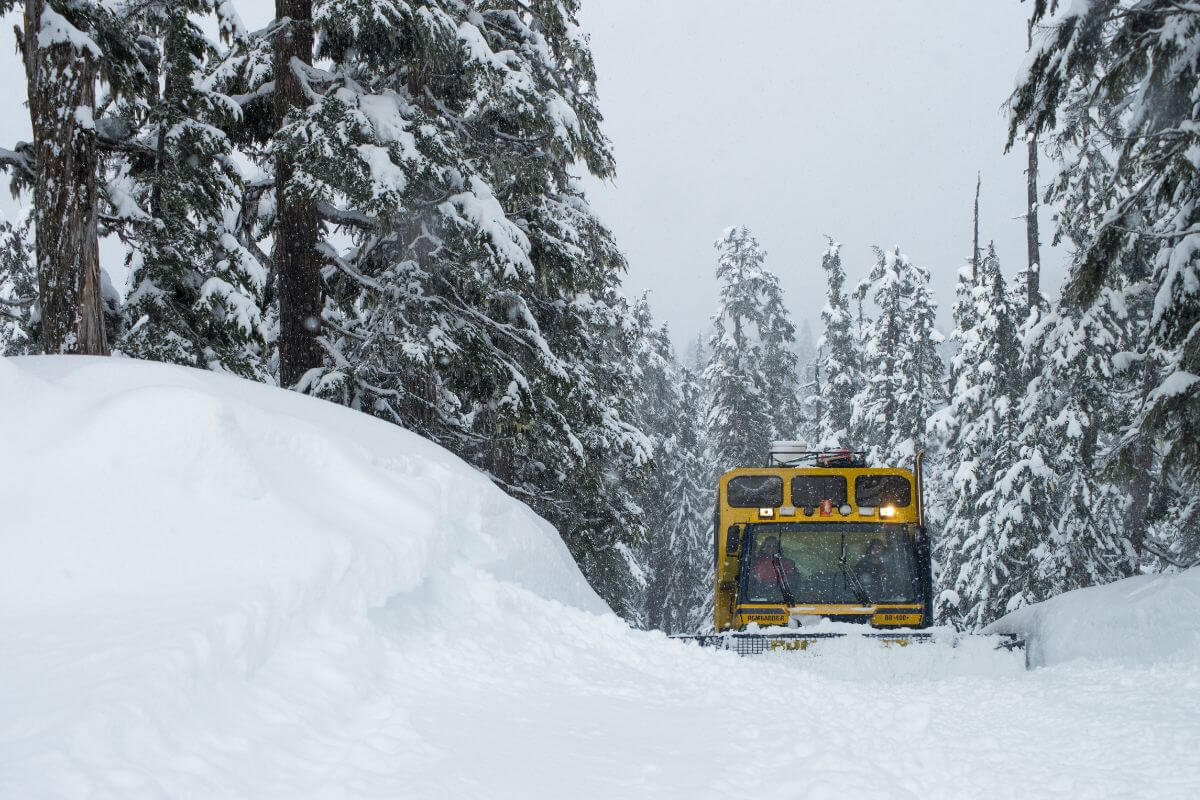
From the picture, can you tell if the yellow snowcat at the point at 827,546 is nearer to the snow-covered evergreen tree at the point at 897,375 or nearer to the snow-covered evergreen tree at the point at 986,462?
the snow-covered evergreen tree at the point at 986,462

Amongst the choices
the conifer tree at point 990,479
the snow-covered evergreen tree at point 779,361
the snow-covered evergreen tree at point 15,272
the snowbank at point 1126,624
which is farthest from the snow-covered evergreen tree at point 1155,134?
the snow-covered evergreen tree at point 779,361

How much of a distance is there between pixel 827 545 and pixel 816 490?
2.23 ft

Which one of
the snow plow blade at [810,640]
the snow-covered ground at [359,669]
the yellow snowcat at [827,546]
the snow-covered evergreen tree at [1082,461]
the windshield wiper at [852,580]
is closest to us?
the snow-covered ground at [359,669]

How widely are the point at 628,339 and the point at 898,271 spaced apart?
70.0 ft

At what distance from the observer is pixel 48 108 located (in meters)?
8.47

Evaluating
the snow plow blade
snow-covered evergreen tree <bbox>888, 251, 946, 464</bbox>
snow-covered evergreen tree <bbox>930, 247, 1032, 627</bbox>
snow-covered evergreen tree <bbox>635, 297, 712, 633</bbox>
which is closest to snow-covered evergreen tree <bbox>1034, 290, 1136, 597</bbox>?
snow-covered evergreen tree <bbox>930, 247, 1032, 627</bbox>

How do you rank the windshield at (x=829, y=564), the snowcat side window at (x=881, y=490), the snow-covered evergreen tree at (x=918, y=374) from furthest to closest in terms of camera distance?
the snow-covered evergreen tree at (x=918, y=374), the snowcat side window at (x=881, y=490), the windshield at (x=829, y=564)

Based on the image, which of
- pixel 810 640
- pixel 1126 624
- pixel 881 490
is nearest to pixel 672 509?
pixel 881 490

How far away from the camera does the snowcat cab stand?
9.72m

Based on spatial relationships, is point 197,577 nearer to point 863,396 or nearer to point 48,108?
point 48,108

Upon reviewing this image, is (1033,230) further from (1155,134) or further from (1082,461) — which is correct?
(1155,134)

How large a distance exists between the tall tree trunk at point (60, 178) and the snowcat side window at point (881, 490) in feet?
26.5

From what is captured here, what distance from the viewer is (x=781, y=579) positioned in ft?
32.8

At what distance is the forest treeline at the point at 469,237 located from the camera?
8.68 metres
